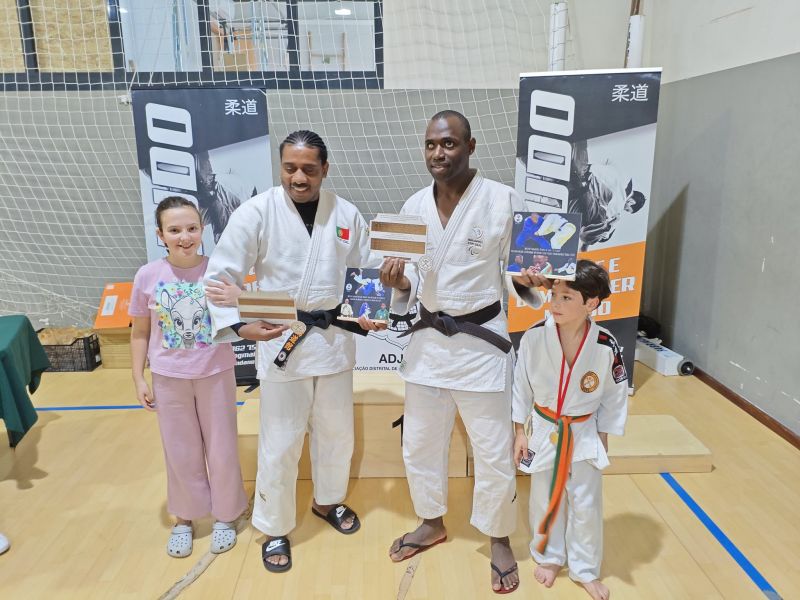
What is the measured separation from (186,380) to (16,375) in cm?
130

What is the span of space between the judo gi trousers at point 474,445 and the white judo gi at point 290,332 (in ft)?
1.04

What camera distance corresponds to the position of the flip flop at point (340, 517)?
2.49m

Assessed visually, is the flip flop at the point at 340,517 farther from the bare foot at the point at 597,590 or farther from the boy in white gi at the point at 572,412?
the bare foot at the point at 597,590

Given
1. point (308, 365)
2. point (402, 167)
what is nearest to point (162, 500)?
point (308, 365)

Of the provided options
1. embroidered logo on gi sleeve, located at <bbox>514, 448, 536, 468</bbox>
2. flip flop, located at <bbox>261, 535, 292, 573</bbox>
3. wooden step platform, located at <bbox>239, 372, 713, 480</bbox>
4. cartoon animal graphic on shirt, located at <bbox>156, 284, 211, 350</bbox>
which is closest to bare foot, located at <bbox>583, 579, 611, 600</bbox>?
embroidered logo on gi sleeve, located at <bbox>514, 448, 536, 468</bbox>

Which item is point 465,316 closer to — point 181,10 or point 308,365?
point 308,365

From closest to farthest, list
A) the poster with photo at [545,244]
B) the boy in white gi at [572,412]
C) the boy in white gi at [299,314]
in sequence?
1. the poster with photo at [545,244]
2. the boy in white gi at [572,412]
3. the boy in white gi at [299,314]

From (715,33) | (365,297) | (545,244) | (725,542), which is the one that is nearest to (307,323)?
(365,297)

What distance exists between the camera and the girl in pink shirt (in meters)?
2.13

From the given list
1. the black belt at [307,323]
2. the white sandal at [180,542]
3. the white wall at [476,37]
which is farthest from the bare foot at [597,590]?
the white wall at [476,37]

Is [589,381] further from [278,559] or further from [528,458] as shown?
[278,559]

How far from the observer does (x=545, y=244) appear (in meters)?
1.83

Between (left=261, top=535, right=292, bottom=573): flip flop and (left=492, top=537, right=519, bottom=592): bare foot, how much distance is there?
0.80 metres

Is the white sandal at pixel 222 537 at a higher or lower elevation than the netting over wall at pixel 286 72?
lower
